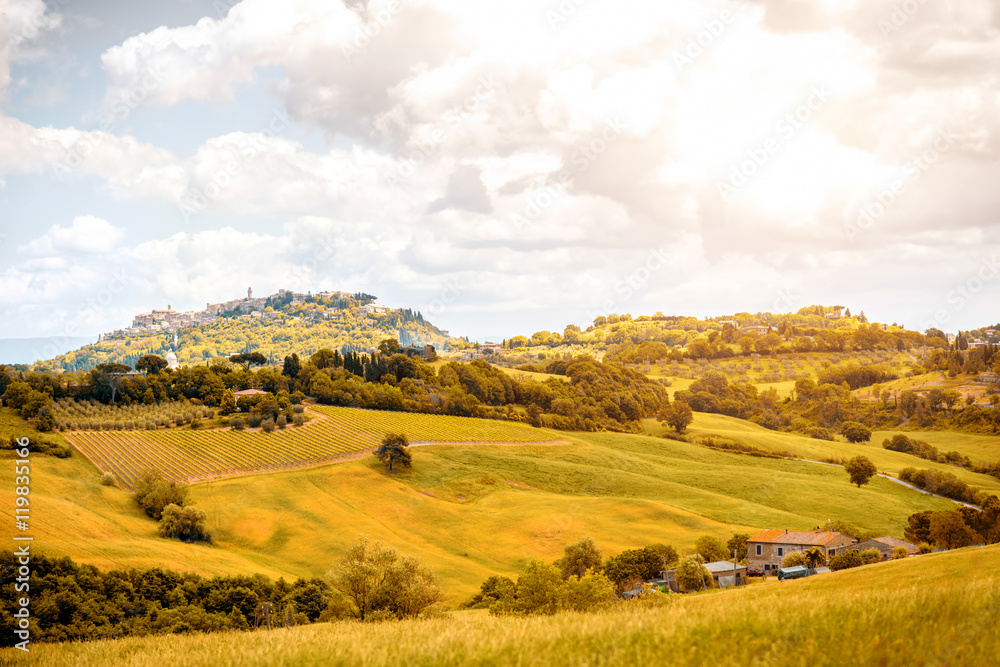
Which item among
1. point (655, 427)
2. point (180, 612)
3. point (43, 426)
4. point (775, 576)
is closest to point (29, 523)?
point (180, 612)

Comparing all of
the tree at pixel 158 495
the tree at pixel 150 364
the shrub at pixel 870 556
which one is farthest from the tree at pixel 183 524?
the tree at pixel 150 364

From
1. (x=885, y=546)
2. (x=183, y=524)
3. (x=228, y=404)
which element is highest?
(x=228, y=404)

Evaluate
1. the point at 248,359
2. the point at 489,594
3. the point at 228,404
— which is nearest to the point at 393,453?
the point at 228,404

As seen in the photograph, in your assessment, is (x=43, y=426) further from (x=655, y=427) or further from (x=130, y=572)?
(x=655, y=427)

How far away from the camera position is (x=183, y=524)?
2537 inches

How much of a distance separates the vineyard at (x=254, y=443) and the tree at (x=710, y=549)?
173 ft

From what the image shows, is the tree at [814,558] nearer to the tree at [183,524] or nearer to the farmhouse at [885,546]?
the farmhouse at [885,546]

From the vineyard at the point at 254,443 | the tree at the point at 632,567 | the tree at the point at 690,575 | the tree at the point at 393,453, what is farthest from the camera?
the tree at the point at 393,453

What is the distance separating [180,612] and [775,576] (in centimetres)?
5411

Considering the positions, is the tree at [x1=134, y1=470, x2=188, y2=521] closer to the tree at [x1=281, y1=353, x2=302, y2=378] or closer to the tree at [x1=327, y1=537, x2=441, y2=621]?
the tree at [x1=327, y1=537, x2=441, y2=621]

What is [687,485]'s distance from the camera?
4070 inches

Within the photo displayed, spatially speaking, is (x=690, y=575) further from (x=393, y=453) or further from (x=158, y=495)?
(x=158, y=495)

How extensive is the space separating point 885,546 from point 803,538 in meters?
9.82

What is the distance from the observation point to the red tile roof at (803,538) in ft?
216
